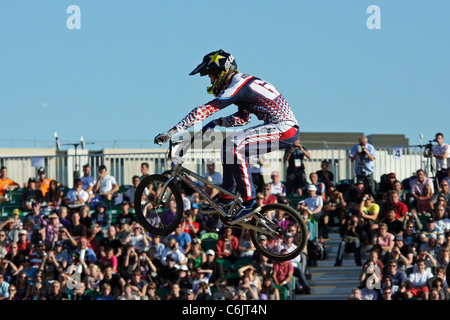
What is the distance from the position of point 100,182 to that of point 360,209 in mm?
6707

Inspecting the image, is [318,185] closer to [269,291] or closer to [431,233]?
[431,233]

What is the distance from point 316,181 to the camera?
23.1 meters

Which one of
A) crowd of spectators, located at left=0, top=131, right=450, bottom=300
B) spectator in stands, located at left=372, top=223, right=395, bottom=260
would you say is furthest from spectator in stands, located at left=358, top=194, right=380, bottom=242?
spectator in stands, located at left=372, top=223, right=395, bottom=260

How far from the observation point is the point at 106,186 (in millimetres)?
24797

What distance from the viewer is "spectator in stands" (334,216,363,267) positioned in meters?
21.7

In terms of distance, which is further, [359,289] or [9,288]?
[9,288]

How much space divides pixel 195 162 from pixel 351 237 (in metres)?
5.68

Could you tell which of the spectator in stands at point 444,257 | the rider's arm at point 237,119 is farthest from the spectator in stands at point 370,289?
the rider's arm at point 237,119

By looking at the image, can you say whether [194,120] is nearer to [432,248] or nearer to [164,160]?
[432,248]

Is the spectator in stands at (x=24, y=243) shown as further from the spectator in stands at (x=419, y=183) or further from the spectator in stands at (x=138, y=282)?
the spectator in stands at (x=419, y=183)

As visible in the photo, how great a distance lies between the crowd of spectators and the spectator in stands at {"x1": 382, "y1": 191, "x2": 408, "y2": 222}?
Answer: 0.02 meters

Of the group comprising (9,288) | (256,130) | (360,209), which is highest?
(256,130)

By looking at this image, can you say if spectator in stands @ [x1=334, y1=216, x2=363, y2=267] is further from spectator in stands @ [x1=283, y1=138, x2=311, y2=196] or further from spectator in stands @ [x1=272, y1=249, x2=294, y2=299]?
spectator in stands @ [x1=283, y1=138, x2=311, y2=196]
